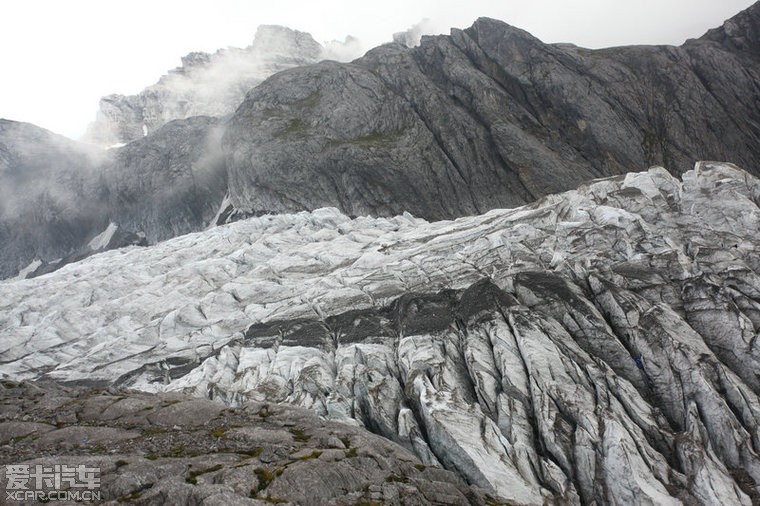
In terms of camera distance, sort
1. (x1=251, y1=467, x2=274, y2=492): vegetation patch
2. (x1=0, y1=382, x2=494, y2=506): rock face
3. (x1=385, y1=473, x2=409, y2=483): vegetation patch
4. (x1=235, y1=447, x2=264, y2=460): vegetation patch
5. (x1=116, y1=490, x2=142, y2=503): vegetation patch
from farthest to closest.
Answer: (x1=235, y1=447, x2=264, y2=460): vegetation patch < (x1=385, y1=473, x2=409, y2=483): vegetation patch < (x1=251, y1=467, x2=274, y2=492): vegetation patch < (x1=0, y1=382, x2=494, y2=506): rock face < (x1=116, y1=490, x2=142, y2=503): vegetation patch

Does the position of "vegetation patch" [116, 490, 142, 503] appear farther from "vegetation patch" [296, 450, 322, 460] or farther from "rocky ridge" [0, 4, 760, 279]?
"rocky ridge" [0, 4, 760, 279]

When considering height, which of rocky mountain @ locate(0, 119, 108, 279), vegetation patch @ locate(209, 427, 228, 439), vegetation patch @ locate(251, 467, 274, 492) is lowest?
vegetation patch @ locate(209, 427, 228, 439)

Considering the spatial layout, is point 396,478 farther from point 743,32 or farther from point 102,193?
point 743,32

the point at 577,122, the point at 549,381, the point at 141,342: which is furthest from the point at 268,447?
the point at 577,122

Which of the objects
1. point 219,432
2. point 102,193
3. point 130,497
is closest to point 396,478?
point 219,432

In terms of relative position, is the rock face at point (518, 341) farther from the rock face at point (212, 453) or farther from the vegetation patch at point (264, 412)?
the rock face at point (212, 453)

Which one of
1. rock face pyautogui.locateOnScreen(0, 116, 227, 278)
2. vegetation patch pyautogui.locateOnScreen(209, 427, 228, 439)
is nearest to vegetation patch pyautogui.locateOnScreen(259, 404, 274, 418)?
vegetation patch pyautogui.locateOnScreen(209, 427, 228, 439)

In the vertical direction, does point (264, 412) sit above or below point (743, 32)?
below

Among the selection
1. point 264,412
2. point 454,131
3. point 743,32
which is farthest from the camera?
point 743,32
